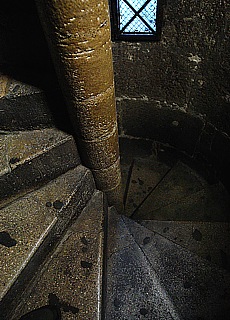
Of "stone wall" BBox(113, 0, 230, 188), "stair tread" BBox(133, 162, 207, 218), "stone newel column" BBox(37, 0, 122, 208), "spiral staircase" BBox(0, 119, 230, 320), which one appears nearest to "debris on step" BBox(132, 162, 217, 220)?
"stair tread" BBox(133, 162, 207, 218)

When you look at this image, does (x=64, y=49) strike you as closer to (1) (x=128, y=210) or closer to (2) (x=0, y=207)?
(2) (x=0, y=207)

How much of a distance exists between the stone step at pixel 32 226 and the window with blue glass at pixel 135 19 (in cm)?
131

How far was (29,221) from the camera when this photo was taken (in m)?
1.89

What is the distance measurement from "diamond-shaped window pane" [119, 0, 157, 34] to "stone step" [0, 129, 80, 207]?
3.96 feet

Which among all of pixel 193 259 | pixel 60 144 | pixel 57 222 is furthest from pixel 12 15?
pixel 193 259

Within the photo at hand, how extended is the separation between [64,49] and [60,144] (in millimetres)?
731

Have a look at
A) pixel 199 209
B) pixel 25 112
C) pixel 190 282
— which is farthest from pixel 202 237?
pixel 25 112

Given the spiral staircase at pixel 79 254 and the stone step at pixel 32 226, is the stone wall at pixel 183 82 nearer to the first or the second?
the spiral staircase at pixel 79 254

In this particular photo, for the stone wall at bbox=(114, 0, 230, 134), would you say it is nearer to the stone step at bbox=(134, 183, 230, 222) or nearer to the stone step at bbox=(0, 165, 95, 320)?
the stone step at bbox=(134, 183, 230, 222)

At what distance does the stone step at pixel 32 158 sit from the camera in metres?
1.95

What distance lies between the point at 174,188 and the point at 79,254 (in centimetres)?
174

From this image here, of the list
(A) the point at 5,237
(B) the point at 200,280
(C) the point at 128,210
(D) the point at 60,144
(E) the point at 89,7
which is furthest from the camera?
(C) the point at 128,210

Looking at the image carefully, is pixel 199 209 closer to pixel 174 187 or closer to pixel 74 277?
pixel 174 187

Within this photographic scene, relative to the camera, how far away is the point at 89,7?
140 cm
